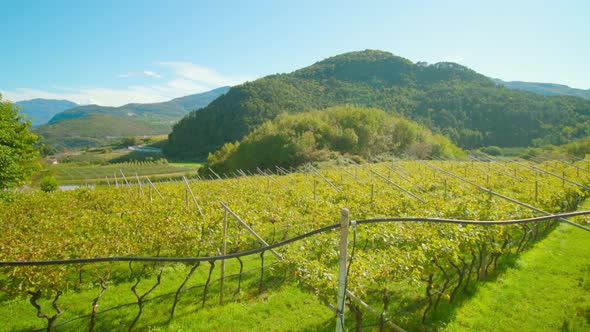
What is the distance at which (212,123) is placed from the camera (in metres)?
89.7

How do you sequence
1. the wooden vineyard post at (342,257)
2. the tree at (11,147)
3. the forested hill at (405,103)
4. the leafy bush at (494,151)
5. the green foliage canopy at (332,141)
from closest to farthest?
the wooden vineyard post at (342,257)
the tree at (11,147)
the green foliage canopy at (332,141)
the leafy bush at (494,151)
the forested hill at (405,103)

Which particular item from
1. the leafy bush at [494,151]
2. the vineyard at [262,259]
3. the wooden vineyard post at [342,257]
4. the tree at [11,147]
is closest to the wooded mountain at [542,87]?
the leafy bush at [494,151]

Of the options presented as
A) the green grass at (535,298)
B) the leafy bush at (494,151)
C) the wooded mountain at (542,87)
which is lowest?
the leafy bush at (494,151)

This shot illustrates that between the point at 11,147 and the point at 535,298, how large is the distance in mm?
21488

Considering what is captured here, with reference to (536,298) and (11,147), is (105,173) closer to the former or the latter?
(11,147)

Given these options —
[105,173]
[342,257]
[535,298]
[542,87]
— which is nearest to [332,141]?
[535,298]

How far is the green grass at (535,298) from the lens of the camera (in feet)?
16.4

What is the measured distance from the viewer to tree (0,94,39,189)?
13547mm

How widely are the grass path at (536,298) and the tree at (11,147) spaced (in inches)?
734

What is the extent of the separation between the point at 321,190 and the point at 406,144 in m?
39.9

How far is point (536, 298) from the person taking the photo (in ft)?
19.1

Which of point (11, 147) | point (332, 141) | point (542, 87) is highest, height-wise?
point (542, 87)

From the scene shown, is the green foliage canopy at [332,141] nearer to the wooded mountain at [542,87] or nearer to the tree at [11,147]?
the tree at [11,147]

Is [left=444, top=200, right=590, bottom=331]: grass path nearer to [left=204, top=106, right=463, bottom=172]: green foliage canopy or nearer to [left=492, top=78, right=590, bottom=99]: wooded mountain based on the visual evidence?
[left=204, top=106, right=463, bottom=172]: green foliage canopy
